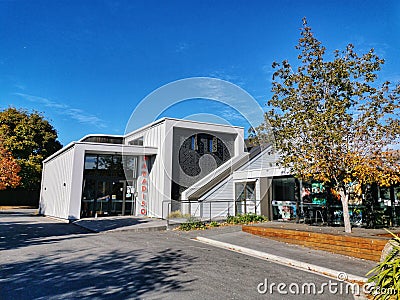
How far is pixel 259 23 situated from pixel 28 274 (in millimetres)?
12288

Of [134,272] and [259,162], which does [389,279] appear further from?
[259,162]

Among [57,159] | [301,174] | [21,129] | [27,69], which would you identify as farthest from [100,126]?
[301,174]

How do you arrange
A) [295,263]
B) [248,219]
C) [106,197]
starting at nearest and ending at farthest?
[295,263], [248,219], [106,197]

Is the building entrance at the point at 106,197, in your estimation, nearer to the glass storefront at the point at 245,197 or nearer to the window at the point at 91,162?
the window at the point at 91,162

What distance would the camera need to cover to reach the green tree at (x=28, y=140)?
27678 mm

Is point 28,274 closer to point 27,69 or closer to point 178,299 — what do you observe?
point 178,299

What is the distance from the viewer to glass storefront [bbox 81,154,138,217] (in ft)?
52.9

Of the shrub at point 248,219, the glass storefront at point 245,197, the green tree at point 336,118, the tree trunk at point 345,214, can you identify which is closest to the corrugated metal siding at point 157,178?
the glass storefront at point 245,197

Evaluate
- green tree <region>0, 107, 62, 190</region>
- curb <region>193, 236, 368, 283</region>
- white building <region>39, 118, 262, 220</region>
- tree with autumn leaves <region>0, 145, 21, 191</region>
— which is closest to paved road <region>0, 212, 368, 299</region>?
curb <region>193, 236, 368, 283</region>

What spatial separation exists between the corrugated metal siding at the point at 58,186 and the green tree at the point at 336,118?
458 inches

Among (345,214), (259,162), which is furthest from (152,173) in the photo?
(345,214)

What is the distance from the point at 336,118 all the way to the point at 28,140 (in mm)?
29797

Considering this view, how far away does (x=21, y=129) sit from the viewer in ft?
96.3

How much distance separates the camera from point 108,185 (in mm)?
16750
